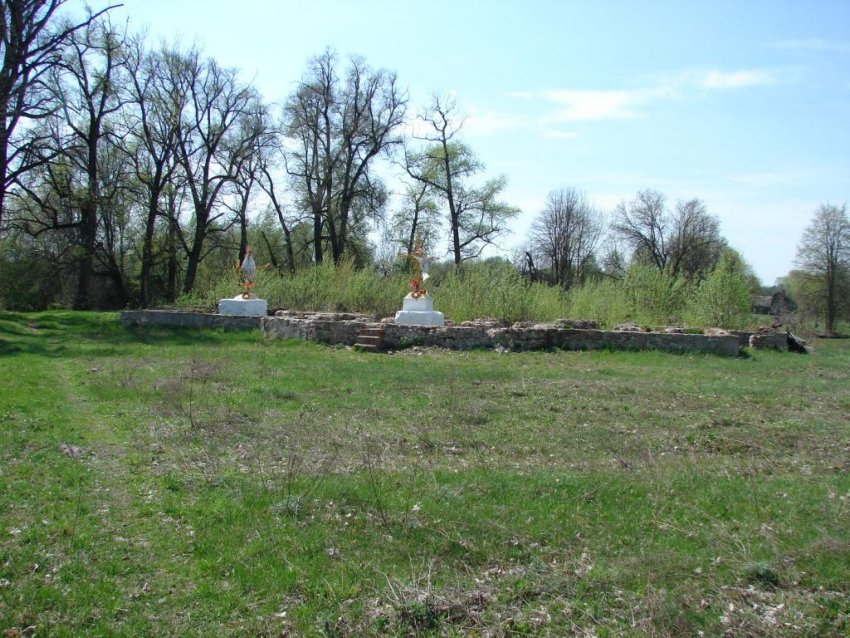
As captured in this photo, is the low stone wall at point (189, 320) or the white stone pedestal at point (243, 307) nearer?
the low stone wall at point (189, 320)

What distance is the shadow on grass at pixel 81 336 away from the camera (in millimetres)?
15352

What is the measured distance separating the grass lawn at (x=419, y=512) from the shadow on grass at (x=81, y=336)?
5.46 metres

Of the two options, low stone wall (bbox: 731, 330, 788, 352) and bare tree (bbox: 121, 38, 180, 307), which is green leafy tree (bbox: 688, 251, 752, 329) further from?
bare tree (bbox: 121, 38, 180, 307)

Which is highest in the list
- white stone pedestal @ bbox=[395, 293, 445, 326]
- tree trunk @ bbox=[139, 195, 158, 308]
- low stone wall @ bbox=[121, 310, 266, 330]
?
tree trunk @ bbox=[139, 195, 158, 308]

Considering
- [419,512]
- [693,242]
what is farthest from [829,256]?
[419,512]

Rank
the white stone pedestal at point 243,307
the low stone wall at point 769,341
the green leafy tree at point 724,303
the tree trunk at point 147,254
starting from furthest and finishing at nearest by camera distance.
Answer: the tree trunk at point 147,254
the white stone pedestal at point 243,307
the green leafy tree at point 724,303
the low stone wall at point 769,341

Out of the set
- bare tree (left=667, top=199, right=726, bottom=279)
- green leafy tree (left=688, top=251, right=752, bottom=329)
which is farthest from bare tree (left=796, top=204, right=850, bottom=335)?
green leafy tree (left=688, top=251, right=752, bottom=329)

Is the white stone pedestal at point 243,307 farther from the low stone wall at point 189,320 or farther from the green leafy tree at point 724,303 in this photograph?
the green leafy tree at point 724,303

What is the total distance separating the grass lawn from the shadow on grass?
215 inches

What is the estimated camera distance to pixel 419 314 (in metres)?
18.0

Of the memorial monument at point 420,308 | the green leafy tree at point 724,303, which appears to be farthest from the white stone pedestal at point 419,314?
the green leafy tree at point 724,303

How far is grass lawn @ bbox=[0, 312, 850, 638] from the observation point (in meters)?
3.90

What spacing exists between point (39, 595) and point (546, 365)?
35.5 ft

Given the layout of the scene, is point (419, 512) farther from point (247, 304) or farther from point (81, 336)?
point (247, 304)
